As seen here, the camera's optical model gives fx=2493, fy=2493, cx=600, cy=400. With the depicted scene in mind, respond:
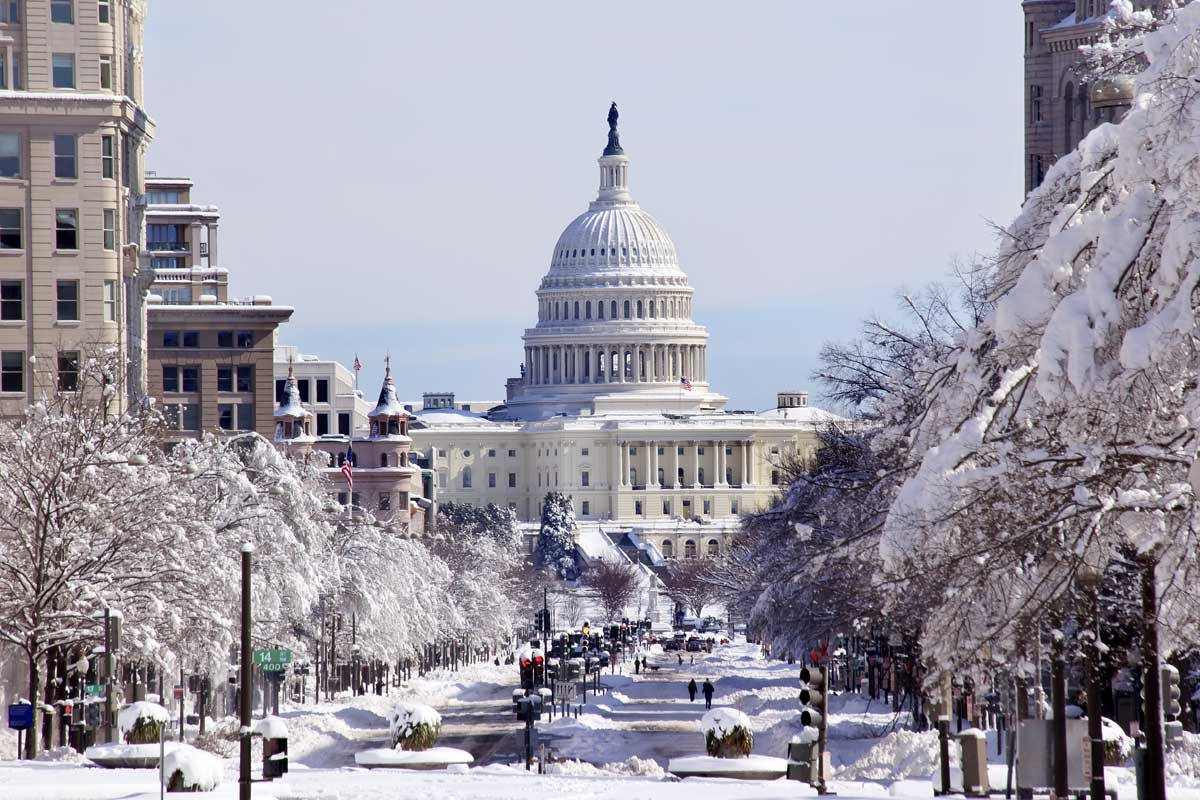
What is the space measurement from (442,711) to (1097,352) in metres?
70.5

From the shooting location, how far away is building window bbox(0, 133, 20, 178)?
7681 cm

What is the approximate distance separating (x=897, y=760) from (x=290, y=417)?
324ft

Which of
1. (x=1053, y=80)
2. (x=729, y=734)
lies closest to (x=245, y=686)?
(x=729, y=734)

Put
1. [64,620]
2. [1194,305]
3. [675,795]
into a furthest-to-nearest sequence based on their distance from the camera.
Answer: [64,620], [675,795], [1194,305]

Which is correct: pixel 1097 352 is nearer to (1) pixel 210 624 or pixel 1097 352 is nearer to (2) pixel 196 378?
(1) pixel 210 624

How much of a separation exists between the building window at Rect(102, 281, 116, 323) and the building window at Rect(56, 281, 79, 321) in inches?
34.8

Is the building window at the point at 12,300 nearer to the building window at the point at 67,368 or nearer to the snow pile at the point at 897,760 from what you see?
the building window at the point at 67,368

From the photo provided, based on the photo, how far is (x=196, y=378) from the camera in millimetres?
125000

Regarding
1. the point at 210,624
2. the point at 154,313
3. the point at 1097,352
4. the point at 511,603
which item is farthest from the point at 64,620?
the point at 511,603

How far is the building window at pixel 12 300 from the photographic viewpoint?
76.8 m

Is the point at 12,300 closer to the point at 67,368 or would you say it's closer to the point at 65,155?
the point at 67,368

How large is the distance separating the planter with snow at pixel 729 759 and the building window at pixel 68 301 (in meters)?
37.1

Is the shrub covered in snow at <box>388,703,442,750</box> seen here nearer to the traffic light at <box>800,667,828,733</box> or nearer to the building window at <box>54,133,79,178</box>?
the traffic light at <box>800,667,828,733</box>

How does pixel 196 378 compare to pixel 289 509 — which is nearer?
pixel 289 509
